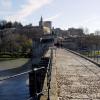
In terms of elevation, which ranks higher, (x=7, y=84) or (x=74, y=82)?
(x=74, y=82)

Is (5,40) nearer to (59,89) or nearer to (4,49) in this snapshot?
(4,49)

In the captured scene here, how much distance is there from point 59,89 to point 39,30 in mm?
159370

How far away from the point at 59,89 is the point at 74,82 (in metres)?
2.36

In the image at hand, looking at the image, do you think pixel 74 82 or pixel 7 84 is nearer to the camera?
pixel 74 82

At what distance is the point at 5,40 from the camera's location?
145 m

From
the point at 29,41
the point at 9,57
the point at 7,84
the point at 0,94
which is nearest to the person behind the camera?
the point at 0,94

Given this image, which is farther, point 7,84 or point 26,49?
point 26,49

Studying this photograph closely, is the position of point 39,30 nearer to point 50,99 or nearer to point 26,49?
point 26,49

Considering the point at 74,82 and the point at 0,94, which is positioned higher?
the point at 74,82

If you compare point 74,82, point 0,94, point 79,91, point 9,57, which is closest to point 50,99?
point 79,91

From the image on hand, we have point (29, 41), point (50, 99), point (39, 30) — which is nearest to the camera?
point (50, 99)

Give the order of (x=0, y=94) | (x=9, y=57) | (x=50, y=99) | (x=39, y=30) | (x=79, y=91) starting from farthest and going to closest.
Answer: (x=39, y=30), (x=9, y=57), (x=0, y=94), (x=79, y=91), (x=50, y=99)

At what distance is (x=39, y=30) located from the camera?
567 ft

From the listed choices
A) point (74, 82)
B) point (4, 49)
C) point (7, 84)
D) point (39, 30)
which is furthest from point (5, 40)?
point (74, 82)
